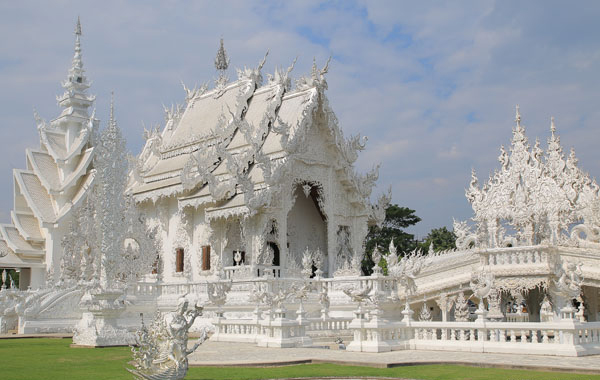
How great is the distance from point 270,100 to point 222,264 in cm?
572

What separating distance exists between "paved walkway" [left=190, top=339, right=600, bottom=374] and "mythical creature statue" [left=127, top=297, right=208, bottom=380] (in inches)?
92.5

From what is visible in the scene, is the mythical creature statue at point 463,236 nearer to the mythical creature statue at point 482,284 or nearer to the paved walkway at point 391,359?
the mythical creature statue at point 482,284

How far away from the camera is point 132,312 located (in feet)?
61.1

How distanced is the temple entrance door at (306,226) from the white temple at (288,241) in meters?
0.05

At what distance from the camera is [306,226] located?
22.4 m

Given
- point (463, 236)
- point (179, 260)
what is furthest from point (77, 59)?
point (463, 236)

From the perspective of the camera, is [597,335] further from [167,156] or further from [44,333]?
[167,156]

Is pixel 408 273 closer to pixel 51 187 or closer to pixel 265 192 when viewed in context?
pixel 265 192

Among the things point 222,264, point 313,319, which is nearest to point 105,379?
point 313,319

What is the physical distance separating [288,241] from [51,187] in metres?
10.3

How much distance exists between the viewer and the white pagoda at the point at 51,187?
2558 cm

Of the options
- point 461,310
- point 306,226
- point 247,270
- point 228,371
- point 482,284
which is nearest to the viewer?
point 228,371

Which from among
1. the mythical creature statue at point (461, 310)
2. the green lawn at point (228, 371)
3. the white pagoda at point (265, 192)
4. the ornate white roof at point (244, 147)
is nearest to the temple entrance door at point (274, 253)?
the white pagoda at point (265, 192)

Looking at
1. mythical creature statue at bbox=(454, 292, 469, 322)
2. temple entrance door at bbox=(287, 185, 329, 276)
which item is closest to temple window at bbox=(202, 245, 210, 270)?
temple entrance door at bbox=(287, 185, 329, 276)
